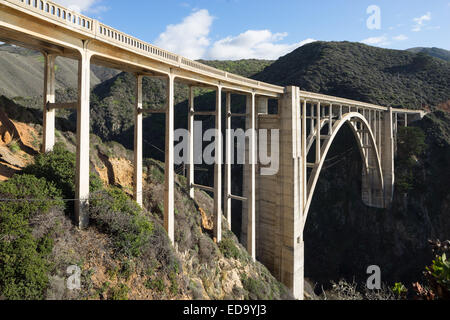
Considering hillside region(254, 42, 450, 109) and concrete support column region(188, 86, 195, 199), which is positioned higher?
hillside region(254, 42, 450, 109)

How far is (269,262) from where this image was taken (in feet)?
70.4

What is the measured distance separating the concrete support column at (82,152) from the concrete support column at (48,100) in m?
2.75

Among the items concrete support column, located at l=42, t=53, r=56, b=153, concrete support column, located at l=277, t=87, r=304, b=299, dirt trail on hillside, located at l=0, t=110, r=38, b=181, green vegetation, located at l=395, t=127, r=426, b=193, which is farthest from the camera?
green vegetation, located at l=395, t=127, r=426, b=193

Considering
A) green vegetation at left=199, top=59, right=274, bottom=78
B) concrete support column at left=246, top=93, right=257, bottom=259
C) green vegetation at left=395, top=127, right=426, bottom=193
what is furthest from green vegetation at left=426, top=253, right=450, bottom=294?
green vegetation at left=199, top=59, right=274, bottom=78

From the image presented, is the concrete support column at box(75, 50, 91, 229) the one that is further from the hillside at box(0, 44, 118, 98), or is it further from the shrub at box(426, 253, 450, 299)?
the hillside at box(0, 44, 118, 98)

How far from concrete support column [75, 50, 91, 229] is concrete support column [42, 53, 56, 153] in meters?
2.75

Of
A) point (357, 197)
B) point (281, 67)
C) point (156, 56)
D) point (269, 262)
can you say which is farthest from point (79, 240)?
point (281, 67)

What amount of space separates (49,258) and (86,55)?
6.73m

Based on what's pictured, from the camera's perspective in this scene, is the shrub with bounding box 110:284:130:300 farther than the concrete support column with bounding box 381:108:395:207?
No

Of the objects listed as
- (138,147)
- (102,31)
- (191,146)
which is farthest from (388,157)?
(102,31)

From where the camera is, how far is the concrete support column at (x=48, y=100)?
11538mm

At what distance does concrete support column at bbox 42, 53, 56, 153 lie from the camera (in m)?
11.5

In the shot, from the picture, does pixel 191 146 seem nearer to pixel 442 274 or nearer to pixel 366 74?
pixel 442 274
